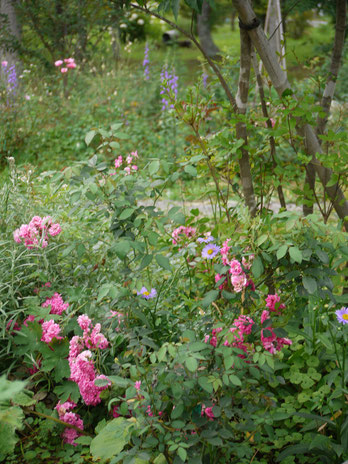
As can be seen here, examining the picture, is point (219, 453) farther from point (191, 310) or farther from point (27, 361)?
point (27, 361)

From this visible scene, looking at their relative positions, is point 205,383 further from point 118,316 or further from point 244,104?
point 244,104

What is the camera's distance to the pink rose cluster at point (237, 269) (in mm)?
→ 1701

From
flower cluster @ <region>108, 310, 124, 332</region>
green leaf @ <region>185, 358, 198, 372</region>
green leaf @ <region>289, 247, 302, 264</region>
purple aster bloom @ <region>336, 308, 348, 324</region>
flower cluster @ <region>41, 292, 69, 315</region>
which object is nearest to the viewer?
green leaf @ <region>185, 358, 198, 372</region>

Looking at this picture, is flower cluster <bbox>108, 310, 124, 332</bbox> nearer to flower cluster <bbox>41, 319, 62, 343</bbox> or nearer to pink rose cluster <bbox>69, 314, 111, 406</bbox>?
pink rose cluster <bbox>69, 314, 111, 406</bbox>

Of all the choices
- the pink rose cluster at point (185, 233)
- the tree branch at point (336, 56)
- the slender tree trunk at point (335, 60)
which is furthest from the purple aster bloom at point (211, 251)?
the tree branch at point (336, 56)

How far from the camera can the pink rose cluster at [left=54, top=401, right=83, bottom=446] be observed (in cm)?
195

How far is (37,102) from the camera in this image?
768 cm

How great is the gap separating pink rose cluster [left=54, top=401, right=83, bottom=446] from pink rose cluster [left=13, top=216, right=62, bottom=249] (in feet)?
2.22

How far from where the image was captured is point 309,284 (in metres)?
1.67

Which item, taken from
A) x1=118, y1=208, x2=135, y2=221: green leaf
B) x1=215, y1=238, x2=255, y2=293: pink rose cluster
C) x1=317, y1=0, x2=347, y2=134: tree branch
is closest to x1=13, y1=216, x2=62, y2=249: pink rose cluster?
x1=118, y1=208, x2=135, y2=221: green leaf

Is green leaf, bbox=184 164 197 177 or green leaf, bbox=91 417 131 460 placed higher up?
green leaf, bbox=184 164 197 177

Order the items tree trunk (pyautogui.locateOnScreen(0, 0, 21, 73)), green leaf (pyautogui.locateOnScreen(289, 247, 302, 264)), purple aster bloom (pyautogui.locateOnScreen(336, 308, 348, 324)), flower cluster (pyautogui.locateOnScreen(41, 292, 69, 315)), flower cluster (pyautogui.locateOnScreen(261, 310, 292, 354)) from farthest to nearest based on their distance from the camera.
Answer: tree trunk (pyautogui.locateOnScreen(0, 0, 21, 73))
flower cluster (pyautogui.locateOnScreen(41, 292, 69, 315))
purple aster bloom (pyautogui.locateOnScreen(336, 308, 348, 324))
flower cluster (pyautogui.locateOnScreen(261, 310, 292, 354))
green leaf (pyautogui.locateOnScreen(289, 247, 302, 264))

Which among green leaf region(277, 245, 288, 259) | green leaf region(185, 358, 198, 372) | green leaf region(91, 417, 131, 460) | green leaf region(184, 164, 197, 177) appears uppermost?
green leaf region(184, 164, 197, 177)

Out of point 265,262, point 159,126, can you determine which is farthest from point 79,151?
point 265,262
